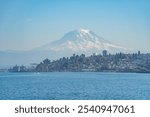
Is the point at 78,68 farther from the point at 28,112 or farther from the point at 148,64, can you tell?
the point at 28,112

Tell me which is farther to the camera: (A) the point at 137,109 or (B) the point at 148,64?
(B) the point at 148,64

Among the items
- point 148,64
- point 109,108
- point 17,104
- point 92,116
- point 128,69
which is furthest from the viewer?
point 128,69

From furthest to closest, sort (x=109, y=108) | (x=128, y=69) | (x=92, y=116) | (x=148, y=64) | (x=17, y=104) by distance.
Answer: (x=128, y=69)
(x=148, y=64)
(x=17, y=104)
(x=109, y=108)
(x=92, y=116)

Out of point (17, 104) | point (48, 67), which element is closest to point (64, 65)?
point (48, 67)


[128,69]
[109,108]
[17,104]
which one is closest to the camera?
[109,108]

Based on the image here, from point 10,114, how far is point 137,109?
16.4 feet

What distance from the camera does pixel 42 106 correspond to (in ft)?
53.6

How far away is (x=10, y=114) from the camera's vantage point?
52.3ft

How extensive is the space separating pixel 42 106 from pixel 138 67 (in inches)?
3067

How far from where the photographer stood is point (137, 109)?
54.4 feet

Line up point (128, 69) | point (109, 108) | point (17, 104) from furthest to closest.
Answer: point (128, 69) → point (17, 104) → point (109, 108)

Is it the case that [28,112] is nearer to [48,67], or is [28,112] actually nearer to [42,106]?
[42,106]

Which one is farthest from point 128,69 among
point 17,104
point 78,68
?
point 17,104

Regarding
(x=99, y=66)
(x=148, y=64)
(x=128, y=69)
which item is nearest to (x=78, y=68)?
(x=99, y=66)
